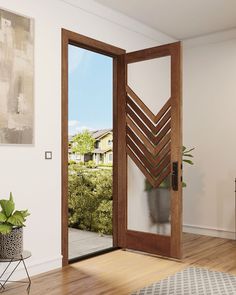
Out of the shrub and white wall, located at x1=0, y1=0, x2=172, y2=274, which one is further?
the shrub

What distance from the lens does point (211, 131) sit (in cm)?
541

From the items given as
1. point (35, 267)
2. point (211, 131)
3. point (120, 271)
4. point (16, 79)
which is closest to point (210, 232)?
point (211, 131)

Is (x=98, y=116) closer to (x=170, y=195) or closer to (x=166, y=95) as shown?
(x=166, y=95)

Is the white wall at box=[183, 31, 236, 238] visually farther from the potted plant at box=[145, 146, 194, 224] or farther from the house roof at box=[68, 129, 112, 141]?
the potted plant at box=[145, 146, 194, 224]

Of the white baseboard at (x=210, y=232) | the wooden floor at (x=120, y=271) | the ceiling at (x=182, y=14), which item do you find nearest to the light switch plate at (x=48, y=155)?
the wooden floor at (x=120, y=271)

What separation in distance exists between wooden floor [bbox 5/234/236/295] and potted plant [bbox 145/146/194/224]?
0.45 meters

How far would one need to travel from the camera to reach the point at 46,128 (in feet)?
12.3

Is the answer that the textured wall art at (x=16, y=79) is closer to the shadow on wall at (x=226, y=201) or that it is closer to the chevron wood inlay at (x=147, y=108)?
the chevron wood inlay at (x=147, y=108)

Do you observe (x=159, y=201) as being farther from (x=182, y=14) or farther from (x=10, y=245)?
(x=182, y=14)

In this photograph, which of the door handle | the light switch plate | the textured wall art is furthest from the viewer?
the door handle

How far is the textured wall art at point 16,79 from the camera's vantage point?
3.38m

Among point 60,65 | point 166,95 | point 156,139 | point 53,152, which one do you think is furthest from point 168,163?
point 60,65

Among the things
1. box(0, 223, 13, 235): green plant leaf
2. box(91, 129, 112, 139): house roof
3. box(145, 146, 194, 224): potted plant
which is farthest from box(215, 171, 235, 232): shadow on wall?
box(0, 223, 13, 235): green plant leaf

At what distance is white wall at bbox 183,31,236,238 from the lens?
17.1 ft
